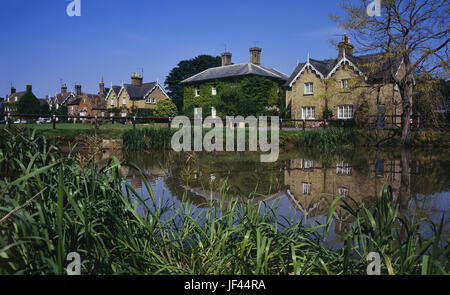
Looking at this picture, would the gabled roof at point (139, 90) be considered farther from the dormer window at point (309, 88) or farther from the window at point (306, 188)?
the window at point (306, 188)

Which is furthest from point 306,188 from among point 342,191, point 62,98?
point 62,98

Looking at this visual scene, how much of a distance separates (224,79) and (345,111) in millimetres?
13996

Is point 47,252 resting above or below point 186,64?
below

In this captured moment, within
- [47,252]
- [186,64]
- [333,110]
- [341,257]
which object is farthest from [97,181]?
[186,64]

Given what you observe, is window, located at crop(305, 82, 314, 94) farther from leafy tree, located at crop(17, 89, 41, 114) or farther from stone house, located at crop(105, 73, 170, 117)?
leafy tree, located at crop(17, 89, 41, 114)

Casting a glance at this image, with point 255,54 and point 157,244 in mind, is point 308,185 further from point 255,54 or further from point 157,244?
point 255,54

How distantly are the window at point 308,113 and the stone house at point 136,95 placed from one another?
2175cm

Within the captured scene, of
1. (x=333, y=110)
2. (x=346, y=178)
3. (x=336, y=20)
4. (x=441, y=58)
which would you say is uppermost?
(x=336, y=20)

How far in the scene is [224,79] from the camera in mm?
37062

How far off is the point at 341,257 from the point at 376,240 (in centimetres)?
36

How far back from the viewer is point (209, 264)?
8.43 ft

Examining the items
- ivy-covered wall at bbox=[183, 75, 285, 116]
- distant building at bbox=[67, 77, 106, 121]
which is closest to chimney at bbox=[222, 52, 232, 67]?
ivy-covered wall at bbox=[183, 75, 285, 116]

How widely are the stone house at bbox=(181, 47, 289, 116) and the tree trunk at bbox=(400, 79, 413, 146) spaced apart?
1800 centimetres
